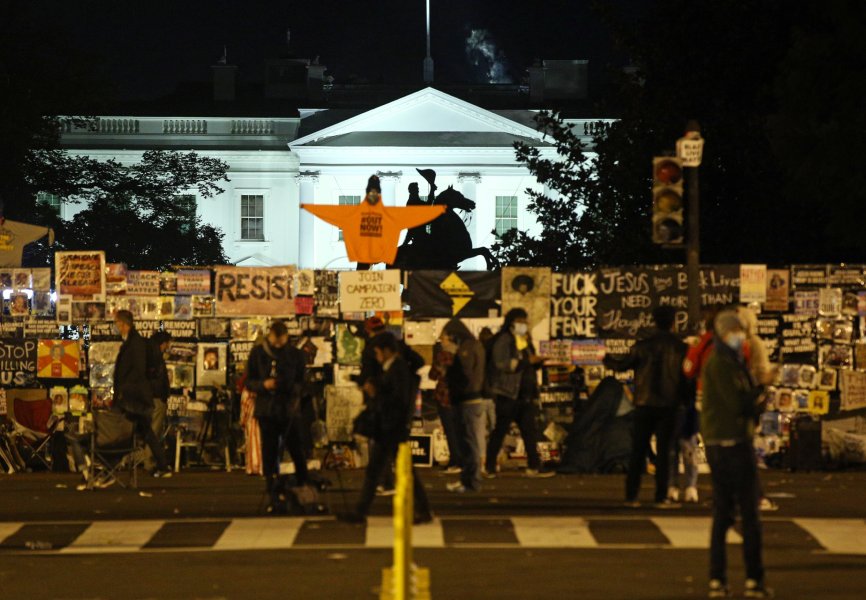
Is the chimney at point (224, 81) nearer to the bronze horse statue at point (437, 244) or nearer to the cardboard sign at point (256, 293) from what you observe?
the bronze horse statue at point (437, 244)

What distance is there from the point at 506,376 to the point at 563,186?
16.6 m

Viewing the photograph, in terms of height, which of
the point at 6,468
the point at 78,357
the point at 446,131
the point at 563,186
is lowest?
the point at 6,468

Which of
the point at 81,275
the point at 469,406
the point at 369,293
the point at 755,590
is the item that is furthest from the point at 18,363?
the point at 755,590

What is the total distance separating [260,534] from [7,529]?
7.05 ft

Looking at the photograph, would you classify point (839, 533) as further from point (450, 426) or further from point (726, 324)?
point (450, 426)

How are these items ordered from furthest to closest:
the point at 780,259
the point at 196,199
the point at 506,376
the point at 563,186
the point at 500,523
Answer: the point at 196,199, the point at 563,186, the point at 780,259, the point at 506,376, the point at 500,523

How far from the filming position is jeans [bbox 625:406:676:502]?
48.0 ft

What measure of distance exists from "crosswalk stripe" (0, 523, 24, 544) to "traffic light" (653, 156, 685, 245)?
20.6ft

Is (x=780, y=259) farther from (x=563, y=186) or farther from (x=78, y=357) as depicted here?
(x=78, y=357)

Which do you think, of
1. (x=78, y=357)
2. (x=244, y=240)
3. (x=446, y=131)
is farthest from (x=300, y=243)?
(x=78, y=357)

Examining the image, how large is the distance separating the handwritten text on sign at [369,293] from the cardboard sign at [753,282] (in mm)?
3775

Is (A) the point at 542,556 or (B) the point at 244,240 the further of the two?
(B) the point at 244,240

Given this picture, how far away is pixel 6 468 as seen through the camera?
19.4m

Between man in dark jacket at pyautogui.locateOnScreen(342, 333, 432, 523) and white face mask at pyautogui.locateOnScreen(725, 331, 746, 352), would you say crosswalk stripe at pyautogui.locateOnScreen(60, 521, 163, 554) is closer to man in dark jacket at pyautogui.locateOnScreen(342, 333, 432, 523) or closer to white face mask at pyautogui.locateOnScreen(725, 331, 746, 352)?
man in dark jacket at pyautogui.locateOnScreen(342, 333, 432, 523)
